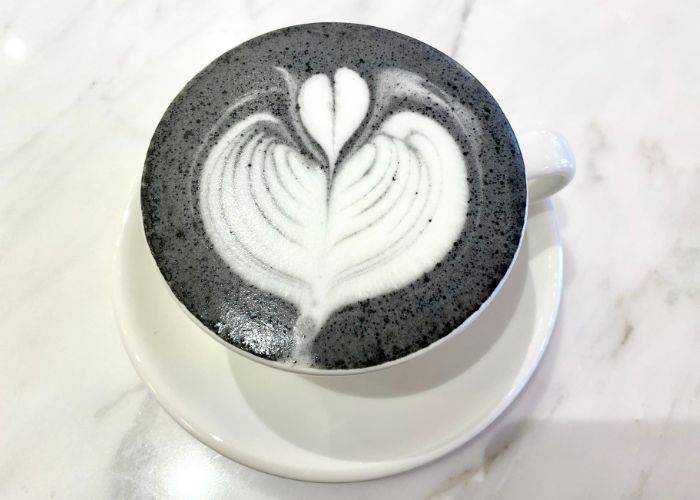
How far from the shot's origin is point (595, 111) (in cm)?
101

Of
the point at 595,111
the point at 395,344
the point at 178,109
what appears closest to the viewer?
the point at 395,344

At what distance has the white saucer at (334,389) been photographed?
0.69m

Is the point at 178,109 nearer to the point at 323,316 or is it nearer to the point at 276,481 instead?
the point at 323,316

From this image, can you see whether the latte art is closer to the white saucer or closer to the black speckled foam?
the black speckled foam

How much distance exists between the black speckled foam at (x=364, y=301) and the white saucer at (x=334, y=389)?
0.12 metres

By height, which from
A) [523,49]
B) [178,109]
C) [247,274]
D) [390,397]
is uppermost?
[523,49]

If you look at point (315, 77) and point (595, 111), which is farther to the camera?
point (595, 111)

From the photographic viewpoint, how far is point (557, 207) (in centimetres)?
93

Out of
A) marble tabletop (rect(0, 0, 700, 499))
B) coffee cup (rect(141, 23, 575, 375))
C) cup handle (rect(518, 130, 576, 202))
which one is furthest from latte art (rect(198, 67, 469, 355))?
marble tabletop (rect(0, 0, 700, 499))

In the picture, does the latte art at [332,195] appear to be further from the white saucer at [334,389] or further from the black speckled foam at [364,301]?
the white saucer at [334,389]

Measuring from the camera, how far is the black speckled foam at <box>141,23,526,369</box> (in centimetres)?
57

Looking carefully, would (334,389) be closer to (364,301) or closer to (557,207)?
(364,301)

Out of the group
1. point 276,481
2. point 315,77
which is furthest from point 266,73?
point 276,481

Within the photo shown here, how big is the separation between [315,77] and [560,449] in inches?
23.6
